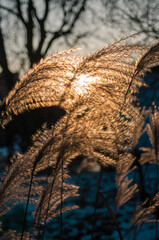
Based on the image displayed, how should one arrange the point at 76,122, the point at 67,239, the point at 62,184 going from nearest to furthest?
the point at 76,122, the point at 62,184, the point at 67,239

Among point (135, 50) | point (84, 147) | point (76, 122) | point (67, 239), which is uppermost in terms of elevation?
point (135, 50)

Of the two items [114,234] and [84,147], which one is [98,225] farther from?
[84,147]

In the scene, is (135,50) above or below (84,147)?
above

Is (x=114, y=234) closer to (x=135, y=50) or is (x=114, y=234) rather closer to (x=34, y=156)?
(x=34, y=156)

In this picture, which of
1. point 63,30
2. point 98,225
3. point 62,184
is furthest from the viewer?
point 63,30

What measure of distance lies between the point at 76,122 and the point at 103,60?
0.37m

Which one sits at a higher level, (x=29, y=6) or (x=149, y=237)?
(x=29, y=6)

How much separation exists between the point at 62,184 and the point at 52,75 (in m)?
0.73

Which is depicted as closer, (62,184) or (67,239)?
(62,184)

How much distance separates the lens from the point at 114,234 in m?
3.90

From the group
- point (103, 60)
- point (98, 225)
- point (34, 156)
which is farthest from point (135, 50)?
point (98, 225)

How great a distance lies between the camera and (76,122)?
140 centimetres

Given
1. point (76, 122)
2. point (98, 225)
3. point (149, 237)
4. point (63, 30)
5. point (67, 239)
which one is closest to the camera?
point (76, 122)

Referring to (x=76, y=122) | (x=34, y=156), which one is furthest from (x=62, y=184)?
Answer: (x=76, y=122)
